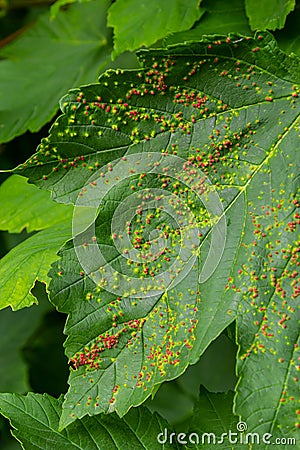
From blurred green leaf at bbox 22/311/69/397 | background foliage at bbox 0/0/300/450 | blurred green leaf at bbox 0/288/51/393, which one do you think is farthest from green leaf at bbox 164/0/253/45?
blurred green leaf at bbox 22/311/69/397

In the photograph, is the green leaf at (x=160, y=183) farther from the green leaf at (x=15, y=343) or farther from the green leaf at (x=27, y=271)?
the green leaf at (x=15, y=343)

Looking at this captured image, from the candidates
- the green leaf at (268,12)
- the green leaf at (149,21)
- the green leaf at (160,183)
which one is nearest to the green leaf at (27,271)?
the green leaf at (160,183)

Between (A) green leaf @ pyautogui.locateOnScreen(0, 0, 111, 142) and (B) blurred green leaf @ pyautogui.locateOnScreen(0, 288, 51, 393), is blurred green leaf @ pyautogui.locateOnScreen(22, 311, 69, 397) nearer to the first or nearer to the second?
(B) blurred green leaf @ pyautogui.locateOnScreen(0, 288, 51, 393)

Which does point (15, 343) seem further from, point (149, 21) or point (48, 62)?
point (149, 21)

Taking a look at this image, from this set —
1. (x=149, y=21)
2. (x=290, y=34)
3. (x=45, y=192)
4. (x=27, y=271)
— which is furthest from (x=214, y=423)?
(x=149, y=21)

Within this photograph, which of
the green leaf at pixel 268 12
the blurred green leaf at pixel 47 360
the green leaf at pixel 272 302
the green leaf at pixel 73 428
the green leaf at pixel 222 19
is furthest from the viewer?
the blurred green leaf at pixel 47 360

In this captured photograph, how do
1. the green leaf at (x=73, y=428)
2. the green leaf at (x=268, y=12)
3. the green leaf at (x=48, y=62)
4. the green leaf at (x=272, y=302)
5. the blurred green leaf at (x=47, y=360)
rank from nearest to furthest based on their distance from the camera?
Result: 1. the green leaf at (x=272, y=302)
2. the green leaf at (x=73, y=428)
3. the green leaf at (x=268, y=12)
4. the green leaf at (x=48, y=62)
5. the blurred green leaf at (x=47, y=360)
